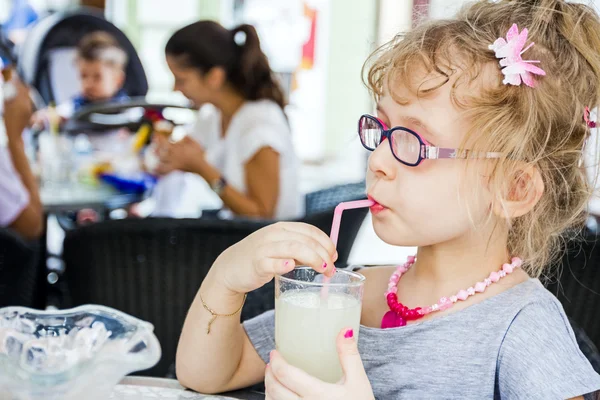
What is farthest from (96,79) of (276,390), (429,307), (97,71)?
(276,390)

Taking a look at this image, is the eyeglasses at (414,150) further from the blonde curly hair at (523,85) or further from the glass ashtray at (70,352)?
the glass ashtray at (70,352)

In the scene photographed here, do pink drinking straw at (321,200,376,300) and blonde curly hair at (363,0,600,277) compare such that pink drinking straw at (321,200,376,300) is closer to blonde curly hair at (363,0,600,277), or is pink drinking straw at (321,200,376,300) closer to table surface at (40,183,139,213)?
blonde curly hair at (363,0,600,277)

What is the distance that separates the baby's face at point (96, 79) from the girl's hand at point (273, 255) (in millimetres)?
4528

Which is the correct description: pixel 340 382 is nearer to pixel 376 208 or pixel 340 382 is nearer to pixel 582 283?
pixel 376 208

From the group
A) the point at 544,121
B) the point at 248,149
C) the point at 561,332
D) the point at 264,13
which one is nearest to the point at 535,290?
the point at 561,332

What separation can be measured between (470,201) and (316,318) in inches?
14.8

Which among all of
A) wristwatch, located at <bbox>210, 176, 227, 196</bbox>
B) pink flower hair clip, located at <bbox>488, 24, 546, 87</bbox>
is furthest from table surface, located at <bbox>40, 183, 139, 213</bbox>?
pink flower hair clip, located at <bbox>488, 24, 546, 87</bbox>

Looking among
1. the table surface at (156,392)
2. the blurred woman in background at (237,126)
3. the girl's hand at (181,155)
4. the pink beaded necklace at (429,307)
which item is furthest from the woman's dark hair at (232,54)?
the table surface at (156,392)

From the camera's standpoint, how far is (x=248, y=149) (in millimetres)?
3262

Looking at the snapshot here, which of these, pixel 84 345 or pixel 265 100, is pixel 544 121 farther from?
pixel 265 100

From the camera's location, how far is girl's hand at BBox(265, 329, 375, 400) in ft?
3.22

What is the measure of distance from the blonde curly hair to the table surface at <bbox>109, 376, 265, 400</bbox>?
1.83 feet

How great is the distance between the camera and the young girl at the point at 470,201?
1.18 m

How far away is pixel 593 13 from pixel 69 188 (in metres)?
2.56
